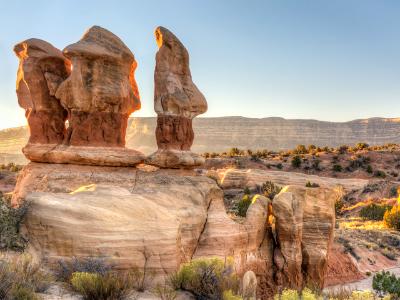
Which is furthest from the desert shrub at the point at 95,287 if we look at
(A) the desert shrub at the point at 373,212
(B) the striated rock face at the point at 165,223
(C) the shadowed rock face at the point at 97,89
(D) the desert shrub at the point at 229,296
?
(A) the desert shrub at the point at 373,212

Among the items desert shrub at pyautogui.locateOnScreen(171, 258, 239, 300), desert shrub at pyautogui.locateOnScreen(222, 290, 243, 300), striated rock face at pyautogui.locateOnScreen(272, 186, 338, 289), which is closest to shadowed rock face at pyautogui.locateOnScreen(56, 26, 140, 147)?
striated rock face at pyautogui.locateOnScreen(272, 186, 338, 289)

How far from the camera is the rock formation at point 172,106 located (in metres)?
14.4

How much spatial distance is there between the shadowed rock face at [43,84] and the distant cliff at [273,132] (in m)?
114

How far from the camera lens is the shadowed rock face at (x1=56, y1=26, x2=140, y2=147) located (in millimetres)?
13391

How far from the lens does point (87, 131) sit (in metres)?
13.8

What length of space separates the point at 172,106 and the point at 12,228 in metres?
6.80

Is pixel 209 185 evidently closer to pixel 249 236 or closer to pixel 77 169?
pixel 249 236

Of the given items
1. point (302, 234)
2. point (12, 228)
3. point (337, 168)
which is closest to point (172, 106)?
point (302, 234)

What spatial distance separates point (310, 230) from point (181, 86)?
6.16 metres

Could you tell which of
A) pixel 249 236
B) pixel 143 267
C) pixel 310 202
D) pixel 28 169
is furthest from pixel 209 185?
pixel 28 169

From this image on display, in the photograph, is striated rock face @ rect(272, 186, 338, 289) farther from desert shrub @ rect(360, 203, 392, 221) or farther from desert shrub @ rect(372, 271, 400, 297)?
desert shrub @ rect(360, 203, 392, 221)

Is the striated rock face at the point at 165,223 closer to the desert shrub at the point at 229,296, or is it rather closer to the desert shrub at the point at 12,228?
the desert shrub at the point at 12,228

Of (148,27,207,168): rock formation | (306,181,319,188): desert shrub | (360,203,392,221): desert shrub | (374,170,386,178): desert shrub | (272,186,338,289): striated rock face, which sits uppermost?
(148,27,207,168): rock formation

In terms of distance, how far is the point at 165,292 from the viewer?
8594 mm
